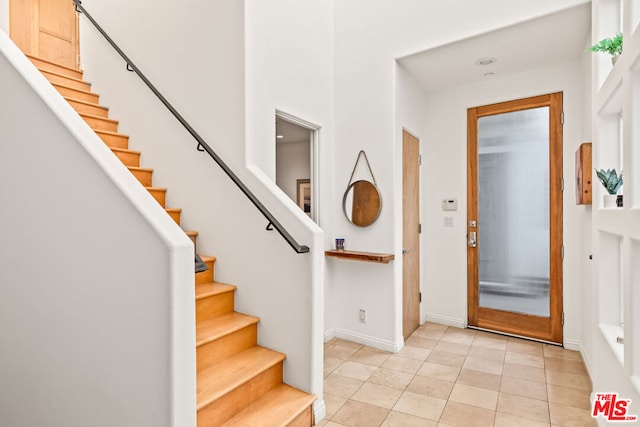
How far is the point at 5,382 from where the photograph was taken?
2.17 metres

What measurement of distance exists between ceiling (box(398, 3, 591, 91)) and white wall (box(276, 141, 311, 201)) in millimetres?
2353

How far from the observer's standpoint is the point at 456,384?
2805 mm

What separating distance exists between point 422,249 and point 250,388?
2751mm

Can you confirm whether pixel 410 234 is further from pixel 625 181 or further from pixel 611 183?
pixel 625 181

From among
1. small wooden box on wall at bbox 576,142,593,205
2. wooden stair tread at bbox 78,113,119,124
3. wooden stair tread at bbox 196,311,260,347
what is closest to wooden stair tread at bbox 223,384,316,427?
wooden stair tread at bbox 196,311,260,347

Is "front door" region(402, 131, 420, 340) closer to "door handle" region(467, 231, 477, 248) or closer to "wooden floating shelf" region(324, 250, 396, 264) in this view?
"wooden floating shelf" region(324, 250, 396, 264)

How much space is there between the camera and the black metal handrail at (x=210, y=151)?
2.17 meters

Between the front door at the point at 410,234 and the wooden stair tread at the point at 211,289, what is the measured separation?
185 centimetres

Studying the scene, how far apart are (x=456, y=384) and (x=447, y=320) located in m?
1.47

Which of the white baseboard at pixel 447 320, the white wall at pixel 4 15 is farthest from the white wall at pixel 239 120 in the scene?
the white baseboard at pixel 447 320

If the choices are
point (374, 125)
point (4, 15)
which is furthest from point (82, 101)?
point (374, 125)

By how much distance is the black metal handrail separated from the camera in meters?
2.17

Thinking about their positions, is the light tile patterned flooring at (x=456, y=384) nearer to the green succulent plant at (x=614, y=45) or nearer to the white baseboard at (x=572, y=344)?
the white baseboard at (x=572, y=344)

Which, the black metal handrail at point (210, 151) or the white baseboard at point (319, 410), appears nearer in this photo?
the black metal handrail at point (210, 151)
